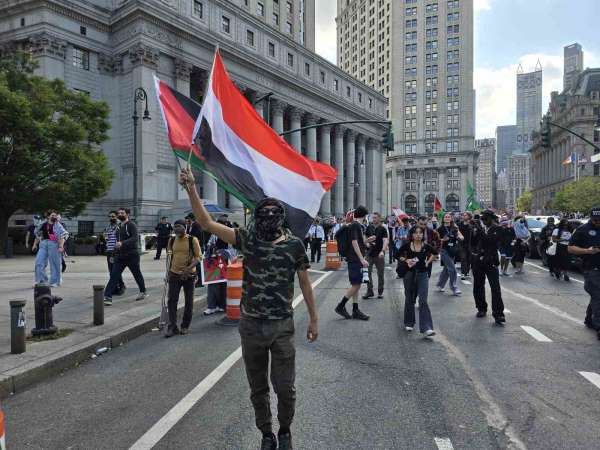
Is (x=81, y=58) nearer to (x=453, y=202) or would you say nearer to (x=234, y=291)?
(x=234, y=291)

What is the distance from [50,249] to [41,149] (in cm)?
1427

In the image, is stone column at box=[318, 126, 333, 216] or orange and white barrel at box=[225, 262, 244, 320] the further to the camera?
stone column at box=[318, 126, 333, 216]

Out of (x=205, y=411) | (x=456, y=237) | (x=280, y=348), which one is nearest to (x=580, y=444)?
(x=280, y=348)

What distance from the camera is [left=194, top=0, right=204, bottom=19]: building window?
39.2m

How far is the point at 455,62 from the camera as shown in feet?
324

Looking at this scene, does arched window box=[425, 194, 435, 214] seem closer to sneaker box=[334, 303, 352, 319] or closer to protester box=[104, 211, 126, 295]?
protester box=[104, 211, 126, 295]

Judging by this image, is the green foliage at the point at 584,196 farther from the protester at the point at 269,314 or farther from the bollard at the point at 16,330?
the bollard at the point at 16,330

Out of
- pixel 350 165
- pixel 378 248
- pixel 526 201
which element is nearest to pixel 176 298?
pixel 378 248

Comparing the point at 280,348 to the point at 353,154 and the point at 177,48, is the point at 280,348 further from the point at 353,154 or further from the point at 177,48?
the point at 353,154

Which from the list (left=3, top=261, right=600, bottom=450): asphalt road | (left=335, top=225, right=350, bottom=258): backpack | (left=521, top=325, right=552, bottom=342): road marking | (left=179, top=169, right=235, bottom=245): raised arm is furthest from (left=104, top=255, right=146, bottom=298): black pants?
(left=521, top=325, right=552, bottom=342): road marking

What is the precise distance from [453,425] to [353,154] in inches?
2558

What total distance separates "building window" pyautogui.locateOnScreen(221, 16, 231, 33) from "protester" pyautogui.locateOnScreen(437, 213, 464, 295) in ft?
124

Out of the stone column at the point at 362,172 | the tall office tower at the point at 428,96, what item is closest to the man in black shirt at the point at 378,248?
the stone column at the point at 362,172

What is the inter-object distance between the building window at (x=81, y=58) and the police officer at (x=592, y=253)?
37.1m
